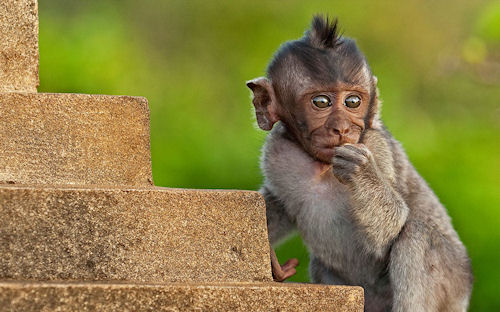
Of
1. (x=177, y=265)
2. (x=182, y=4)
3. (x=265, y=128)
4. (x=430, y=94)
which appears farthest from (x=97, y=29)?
(x=177, y=265)

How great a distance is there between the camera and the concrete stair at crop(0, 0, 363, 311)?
5836mm

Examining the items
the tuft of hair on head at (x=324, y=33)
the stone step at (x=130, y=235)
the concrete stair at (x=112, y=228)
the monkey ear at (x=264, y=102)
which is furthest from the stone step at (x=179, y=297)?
the tuft of hair on head at (x=324, y=33)

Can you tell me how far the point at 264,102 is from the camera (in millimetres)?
7922

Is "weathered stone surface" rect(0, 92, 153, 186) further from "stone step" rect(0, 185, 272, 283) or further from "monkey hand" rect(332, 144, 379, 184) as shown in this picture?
"monkey hand" rect(332, 144, 379, 184)

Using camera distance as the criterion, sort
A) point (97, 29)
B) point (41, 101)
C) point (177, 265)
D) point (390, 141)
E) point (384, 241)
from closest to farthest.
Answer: point (177, 265) → point (41, 101) → point (384, 241) → point (390, 141) → point (97, 29)

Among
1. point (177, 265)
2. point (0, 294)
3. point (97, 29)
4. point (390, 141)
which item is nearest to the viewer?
point (0, 294)

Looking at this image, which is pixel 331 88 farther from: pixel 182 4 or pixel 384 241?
pixel 182 4

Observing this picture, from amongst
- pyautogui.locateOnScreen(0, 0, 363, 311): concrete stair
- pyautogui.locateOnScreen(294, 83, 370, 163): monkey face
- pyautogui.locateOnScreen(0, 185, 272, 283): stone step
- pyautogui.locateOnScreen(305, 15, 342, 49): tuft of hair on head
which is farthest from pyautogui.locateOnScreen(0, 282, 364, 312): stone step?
pyautogui.locateOnScreen(305, 15, 342, 49): tuft of hair on head

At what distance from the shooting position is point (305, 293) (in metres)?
6.23

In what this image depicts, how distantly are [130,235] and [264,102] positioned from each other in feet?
7.26

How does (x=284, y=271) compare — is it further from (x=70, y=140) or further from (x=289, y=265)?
(x=70, y=140)

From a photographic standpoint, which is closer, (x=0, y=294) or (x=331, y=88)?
(x=0, y=294)

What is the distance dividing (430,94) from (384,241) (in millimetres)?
15218

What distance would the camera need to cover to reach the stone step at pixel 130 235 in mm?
5922
